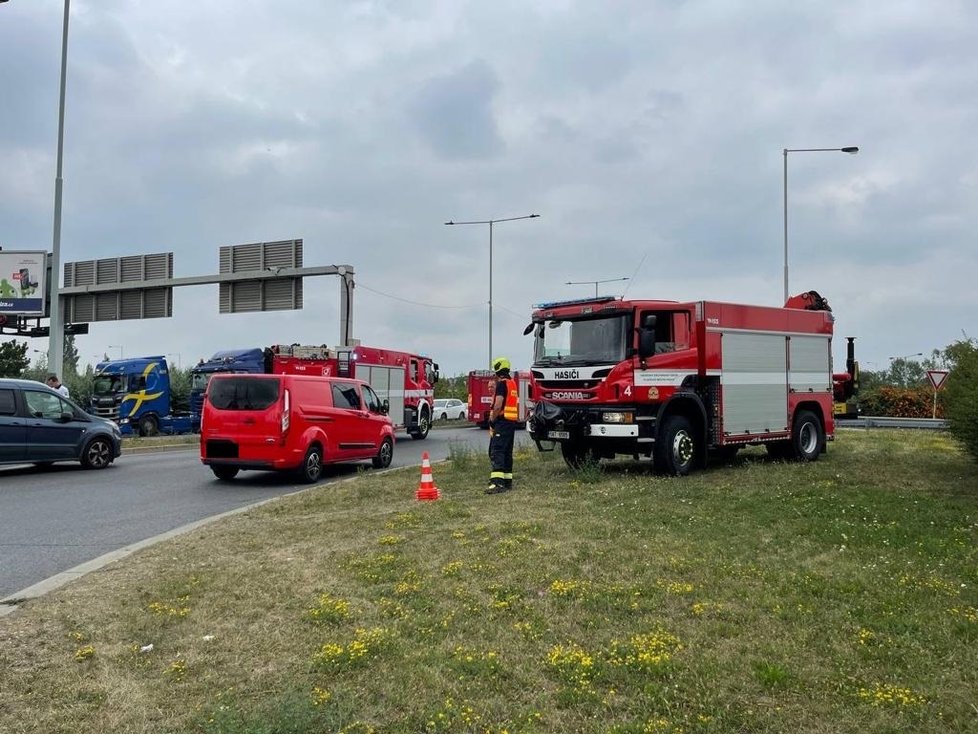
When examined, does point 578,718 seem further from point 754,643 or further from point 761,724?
point 754,643

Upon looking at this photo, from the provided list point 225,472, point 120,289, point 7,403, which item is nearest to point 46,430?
point 7,403

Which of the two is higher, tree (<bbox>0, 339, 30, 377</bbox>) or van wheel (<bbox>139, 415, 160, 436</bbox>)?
tree (<bbox>0, 339, 30, 377</bbox>)

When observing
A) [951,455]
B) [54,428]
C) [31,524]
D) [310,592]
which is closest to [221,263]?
[54,428]

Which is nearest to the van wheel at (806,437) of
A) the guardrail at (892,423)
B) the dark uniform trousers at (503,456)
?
the dark uniform trousers at (503,456)

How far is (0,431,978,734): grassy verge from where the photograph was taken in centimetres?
383

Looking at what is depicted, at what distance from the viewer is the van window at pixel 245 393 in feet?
44.8

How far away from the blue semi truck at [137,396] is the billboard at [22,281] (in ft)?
17.1

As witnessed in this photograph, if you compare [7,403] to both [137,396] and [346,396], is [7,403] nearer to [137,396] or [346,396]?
[346,396]

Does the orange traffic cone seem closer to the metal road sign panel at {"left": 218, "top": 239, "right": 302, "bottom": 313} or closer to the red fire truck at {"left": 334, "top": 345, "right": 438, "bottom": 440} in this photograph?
the red fire truck at {"left": 334, "top": 345, "right": 438, "bottom": 440}

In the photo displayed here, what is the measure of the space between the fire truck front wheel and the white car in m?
34.5

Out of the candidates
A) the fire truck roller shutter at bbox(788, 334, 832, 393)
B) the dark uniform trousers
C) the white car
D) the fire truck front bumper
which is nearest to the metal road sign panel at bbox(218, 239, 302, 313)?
the fire truck front bumper

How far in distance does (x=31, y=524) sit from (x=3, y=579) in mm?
3098

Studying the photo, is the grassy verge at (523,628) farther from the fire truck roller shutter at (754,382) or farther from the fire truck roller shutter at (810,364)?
the fire truck roller shutter at (810,364)

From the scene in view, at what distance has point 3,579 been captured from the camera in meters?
6.79
